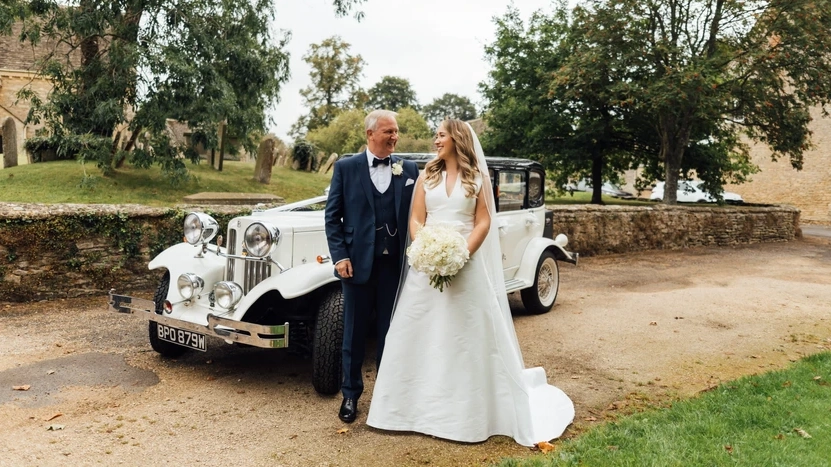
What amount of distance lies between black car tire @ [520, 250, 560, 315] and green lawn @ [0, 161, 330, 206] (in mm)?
7993

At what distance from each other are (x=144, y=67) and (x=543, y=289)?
31.2 feet

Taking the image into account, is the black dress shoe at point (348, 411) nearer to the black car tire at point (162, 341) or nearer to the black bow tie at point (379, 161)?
the black bow tie at point (379, 161)

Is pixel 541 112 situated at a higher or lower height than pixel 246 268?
higher

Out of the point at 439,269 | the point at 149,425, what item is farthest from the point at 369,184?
the point at 149,425

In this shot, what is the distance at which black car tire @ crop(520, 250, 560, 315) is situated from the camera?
771 centimetres

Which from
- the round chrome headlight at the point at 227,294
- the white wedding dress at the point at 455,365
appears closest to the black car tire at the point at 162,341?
the round chrome headlight at the point at 227,294

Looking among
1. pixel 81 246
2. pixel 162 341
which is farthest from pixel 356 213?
pixel 81 246

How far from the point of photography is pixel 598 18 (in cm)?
1733

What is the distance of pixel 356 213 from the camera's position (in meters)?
4.33

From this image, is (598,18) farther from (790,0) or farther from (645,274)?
(645,274)

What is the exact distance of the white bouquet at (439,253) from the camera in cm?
387

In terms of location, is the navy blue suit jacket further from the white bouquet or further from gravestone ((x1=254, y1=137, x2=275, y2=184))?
gravestone ((x1=254, y1=137, x2=275, y2=184))

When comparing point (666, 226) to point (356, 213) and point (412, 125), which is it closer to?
point (356, 213)

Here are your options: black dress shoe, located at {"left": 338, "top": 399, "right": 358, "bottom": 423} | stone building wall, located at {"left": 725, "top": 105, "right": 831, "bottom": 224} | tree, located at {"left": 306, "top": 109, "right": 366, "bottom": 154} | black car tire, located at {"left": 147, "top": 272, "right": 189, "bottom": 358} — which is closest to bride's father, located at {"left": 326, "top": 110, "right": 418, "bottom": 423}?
black dress shoe, located at {"left": 338, "top": 399, "right": 358, "bottom": 423}
